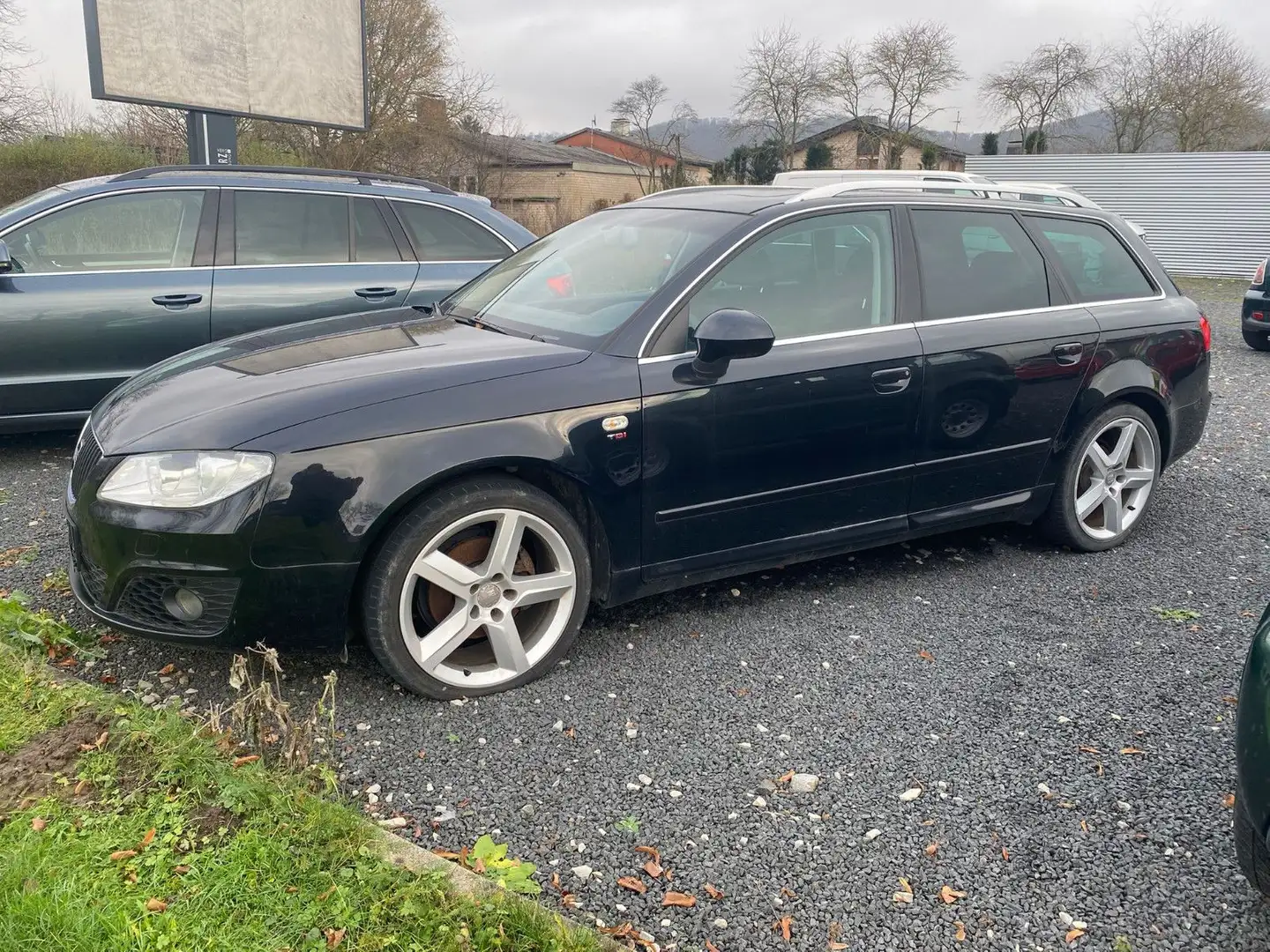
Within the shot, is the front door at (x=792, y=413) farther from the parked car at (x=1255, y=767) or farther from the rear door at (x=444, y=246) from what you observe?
the rear door at (x=444, y=246)

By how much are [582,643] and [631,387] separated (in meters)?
0.98

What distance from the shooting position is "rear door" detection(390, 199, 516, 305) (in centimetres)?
616

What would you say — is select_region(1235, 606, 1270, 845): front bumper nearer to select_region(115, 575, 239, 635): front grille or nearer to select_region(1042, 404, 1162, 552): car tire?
select_region(1042, 404, 1162, 552): car tire

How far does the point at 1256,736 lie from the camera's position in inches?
78.9

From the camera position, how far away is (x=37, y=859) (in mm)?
2193

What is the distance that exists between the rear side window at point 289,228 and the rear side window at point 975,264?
3.66 meters

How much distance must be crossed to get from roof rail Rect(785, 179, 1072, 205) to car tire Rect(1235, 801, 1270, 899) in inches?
101

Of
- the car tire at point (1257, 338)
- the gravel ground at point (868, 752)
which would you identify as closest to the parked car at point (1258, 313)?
the car tire at point (1257, 338)

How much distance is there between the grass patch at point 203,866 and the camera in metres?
2.03

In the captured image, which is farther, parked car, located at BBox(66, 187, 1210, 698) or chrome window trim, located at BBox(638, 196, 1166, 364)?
chrome window trim, located at BBox(638, 196, 1166, 364)

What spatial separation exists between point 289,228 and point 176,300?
823 millimetres

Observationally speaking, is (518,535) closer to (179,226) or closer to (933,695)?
(933,695)

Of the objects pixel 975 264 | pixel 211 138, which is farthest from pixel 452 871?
pixel 211 138

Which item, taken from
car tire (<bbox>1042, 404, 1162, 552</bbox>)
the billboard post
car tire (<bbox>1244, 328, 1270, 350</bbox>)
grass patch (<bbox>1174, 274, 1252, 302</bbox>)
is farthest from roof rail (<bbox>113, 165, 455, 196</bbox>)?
grass patch (<bbox>1174, 274, 1252, 302</bbox>)
